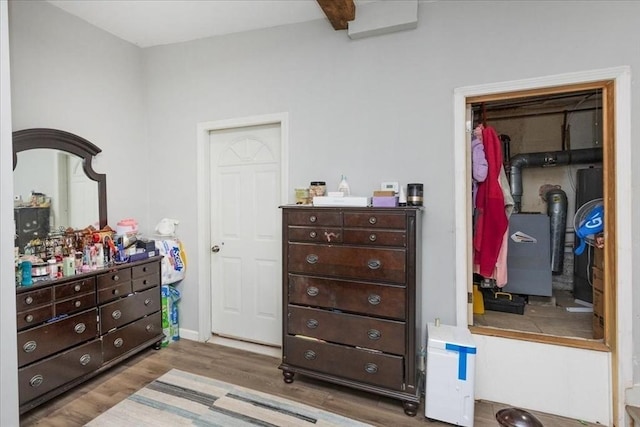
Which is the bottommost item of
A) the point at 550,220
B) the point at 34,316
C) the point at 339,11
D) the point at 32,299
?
→ the point at 34,316

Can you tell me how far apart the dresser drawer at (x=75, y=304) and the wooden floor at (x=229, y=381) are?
24.6 inches

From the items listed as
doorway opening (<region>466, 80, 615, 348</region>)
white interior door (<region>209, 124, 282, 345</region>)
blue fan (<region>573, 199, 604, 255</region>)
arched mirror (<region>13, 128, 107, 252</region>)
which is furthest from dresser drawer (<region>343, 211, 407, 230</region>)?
arched mirror (<region>13, 128, 107, 252</region>)

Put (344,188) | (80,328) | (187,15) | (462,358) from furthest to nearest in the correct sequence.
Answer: (187,15)
(344,188)
(80,328)
(462,358)

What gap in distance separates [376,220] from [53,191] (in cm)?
265

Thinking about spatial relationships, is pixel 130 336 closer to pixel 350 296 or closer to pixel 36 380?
pixel 36 380

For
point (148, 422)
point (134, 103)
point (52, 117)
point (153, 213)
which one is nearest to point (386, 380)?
point (148, 422)

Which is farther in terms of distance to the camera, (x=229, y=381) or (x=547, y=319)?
(x=547, y=319)

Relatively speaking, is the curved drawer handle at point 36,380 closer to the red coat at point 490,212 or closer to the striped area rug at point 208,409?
the striped area rug at point 208,409

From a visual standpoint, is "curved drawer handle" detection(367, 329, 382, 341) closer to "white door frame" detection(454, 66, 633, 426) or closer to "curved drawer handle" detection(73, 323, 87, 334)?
"white door frame" detection(454, 66, 633, 426)

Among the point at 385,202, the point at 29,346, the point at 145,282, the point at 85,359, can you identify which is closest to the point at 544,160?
the point at 385,202

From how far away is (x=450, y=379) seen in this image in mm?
1983

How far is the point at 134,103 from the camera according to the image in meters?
3.27

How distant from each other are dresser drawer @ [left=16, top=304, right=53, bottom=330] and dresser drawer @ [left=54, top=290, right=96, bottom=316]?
0.16 feet

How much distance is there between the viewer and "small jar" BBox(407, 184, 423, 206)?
2225 millimetres
